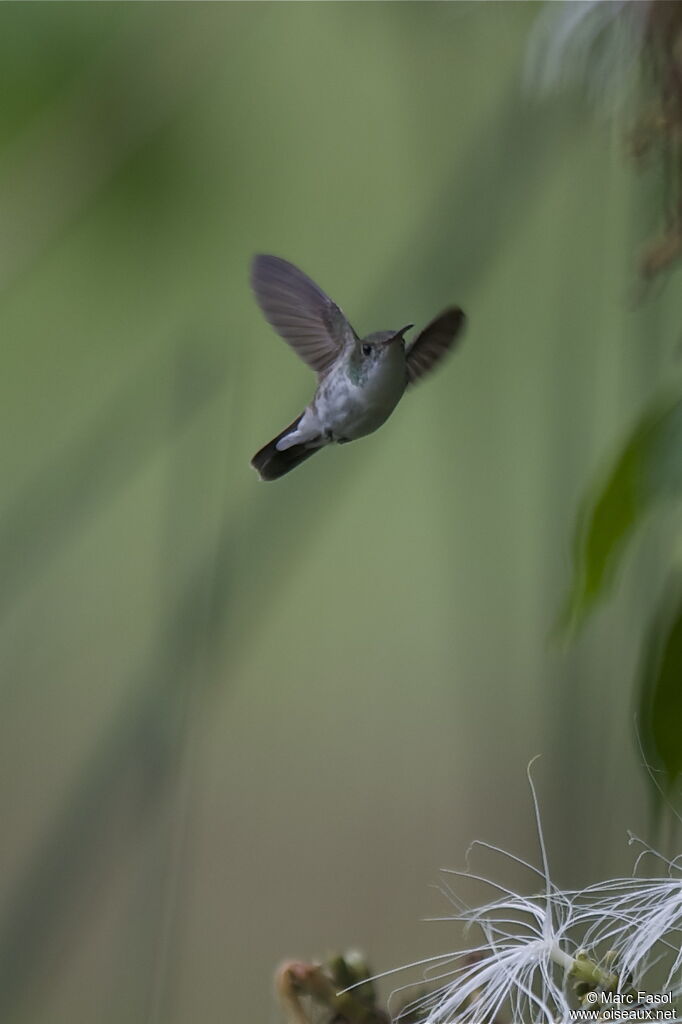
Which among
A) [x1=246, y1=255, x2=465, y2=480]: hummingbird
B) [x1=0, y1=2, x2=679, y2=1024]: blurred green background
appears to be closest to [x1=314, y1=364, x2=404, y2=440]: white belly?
[x1=246, y1=255, x2=465, y2=480]: hummingbird

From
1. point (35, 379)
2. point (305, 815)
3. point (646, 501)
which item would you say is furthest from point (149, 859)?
point (646, 501)

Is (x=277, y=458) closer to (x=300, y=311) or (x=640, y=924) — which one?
(x=300, y=311)

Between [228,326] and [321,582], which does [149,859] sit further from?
[228,326]

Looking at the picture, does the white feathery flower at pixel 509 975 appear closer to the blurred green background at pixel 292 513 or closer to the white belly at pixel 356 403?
the white belly at pixel 356 403

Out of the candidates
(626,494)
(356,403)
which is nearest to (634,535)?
(626,494)

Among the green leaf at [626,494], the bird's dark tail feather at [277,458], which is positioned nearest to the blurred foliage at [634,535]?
the green leaf at [626,494]

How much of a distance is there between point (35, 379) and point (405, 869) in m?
0.73

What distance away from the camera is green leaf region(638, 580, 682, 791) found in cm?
38

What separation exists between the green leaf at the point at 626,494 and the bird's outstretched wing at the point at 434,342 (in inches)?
3.3

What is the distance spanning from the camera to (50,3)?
2.56 ft

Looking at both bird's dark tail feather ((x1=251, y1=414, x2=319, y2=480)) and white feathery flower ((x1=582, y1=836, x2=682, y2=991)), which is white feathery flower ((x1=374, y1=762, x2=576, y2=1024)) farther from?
bird's dark tail feather ((x1=251, y1=414, x2=319, y2=480))

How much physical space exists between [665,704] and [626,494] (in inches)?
3.1

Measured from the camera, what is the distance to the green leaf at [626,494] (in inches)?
14.4

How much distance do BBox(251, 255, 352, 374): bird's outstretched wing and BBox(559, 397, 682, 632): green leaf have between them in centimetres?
15
